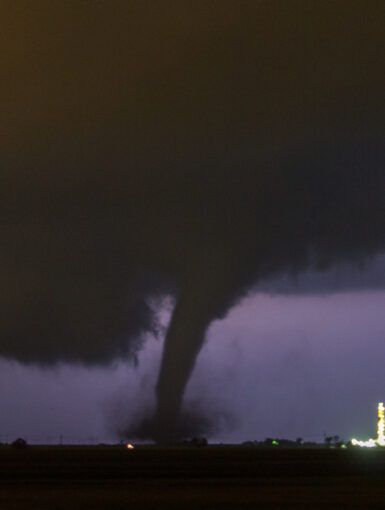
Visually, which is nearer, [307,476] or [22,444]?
[307,476]

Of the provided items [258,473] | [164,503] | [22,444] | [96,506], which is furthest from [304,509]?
[22,444]

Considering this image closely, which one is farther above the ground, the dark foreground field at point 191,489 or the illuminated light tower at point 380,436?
the illuminated light tower at point 380,436

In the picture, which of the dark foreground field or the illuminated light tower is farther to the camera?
the illuminated light tower

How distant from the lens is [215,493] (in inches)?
1378

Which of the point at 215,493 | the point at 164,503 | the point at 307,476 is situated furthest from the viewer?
the point at 307,476

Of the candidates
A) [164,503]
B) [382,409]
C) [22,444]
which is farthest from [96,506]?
[382,409]

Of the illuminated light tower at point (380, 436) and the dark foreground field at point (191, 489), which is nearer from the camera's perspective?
the dark foreground field at point (191, 489)

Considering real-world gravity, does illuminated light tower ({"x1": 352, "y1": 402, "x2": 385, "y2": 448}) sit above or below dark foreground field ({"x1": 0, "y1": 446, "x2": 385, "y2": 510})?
above

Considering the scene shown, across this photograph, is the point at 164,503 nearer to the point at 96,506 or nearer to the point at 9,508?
the point at 96,506

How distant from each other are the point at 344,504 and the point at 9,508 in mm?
11761

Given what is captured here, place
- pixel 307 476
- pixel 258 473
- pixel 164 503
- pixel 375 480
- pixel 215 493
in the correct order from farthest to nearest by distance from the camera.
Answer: pixel 258 473 < pixel 307 476 < pixel 375 480 < pixel 215 493 < pixel 164 503

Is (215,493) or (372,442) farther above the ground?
(372,442)

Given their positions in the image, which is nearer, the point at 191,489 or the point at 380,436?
the point at 191,489

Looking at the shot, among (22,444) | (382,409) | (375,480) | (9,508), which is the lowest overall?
(9,508)
